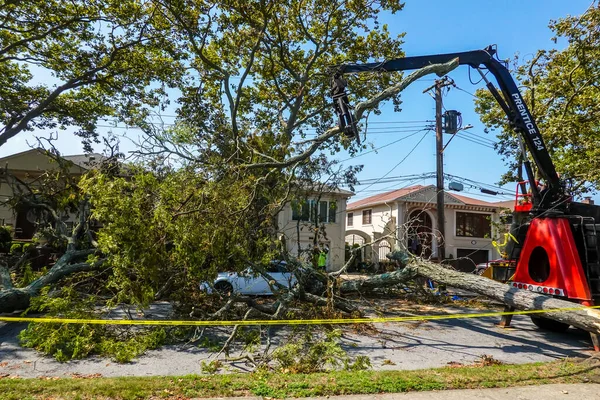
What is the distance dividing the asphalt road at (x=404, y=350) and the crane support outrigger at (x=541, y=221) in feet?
3.19

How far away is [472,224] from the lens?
27.2m

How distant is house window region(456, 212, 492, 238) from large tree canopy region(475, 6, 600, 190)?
38.4 feet

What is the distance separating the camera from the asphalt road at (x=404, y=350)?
5559mm

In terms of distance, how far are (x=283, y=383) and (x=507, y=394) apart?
8.38 ft

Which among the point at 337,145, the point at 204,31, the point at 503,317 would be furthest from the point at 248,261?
the point at 337,145

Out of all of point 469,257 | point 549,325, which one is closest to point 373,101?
point 549,325

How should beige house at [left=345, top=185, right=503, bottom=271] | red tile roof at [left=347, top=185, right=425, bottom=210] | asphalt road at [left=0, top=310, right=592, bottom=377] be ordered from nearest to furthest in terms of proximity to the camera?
1. asphalt road at [left=0, top=310, right=592, bottom=377]
2. beige house at [left=345, top=185, right=503, bottom=271]
3. red tile roof at [left=347, top=185, right=425, bottom=210]

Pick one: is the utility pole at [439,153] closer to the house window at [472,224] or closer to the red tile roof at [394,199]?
the red tile roof at [394,199]

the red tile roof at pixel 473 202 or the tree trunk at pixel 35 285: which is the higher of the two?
the red tile roof at pixel 473 202

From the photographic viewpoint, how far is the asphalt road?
5.56 meters

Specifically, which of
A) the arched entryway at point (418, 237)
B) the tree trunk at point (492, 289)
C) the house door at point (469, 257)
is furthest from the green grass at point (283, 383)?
the house door at point (469, 257)

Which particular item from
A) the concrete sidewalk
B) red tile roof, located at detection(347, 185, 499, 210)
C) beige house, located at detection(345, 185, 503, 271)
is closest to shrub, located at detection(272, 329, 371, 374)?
the concrete sidewalk

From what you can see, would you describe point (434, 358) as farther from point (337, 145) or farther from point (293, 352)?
point (337, 145)

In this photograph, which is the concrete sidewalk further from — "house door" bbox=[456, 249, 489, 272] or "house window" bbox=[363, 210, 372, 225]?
"house window" bbox=[363, 210, 372, 225]
